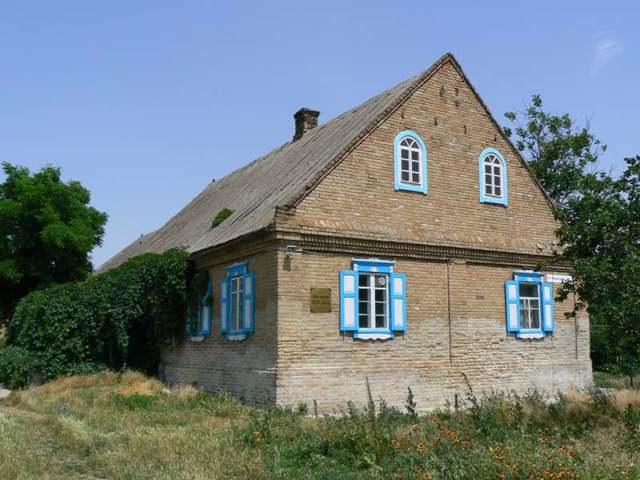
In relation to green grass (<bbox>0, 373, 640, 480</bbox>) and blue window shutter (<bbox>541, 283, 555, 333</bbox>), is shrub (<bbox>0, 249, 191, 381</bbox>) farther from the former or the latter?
blue window shutter (<bbox>541, 283, 555, 333</bbox>)

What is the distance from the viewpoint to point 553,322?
56.5 feet

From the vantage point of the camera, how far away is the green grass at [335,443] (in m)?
7.19

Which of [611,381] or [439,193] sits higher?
[439,193]

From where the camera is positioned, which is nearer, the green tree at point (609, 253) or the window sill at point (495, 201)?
the green tree at point (609, 253)

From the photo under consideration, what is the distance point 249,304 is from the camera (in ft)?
47.0

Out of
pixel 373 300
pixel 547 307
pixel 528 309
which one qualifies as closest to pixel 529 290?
pixel 528 309

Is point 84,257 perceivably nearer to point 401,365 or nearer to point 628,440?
point 401,365

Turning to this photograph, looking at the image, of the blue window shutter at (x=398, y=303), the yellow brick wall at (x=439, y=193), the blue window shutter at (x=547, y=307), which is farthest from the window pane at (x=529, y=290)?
the blue window shutter at (x=398, y=303)

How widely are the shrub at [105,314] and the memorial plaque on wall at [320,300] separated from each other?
15.7 ft

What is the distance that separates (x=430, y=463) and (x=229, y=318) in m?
8.67

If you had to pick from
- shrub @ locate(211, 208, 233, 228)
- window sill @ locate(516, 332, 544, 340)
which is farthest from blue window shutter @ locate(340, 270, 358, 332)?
window sill @ locate(516, 332, 544, 340)

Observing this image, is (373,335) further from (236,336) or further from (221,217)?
(221,217)

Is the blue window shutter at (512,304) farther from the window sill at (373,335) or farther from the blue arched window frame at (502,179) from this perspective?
the window sill at (373,335)

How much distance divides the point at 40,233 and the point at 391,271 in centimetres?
1442
